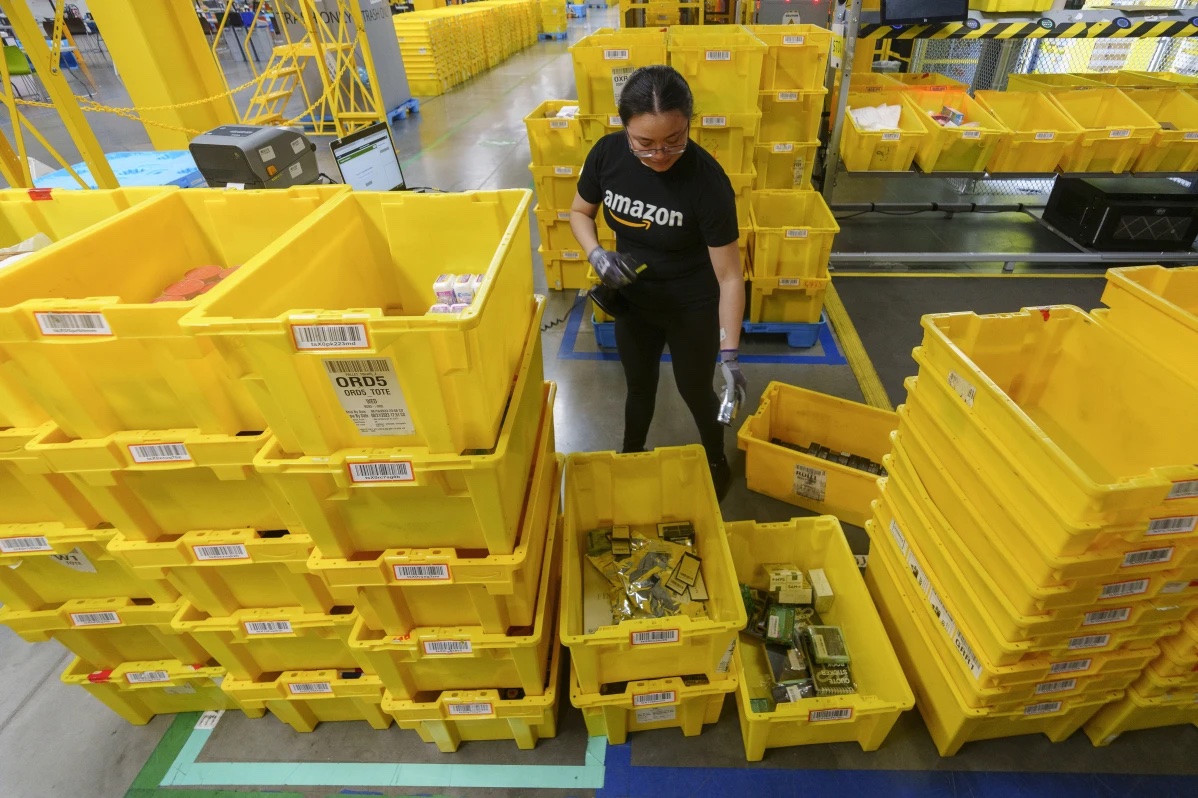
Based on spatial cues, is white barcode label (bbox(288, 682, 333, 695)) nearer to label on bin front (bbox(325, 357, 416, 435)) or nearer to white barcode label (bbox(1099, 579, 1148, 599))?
label on bin front (bbox(325, 357, 416, 435))

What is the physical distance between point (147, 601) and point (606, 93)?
3734mm

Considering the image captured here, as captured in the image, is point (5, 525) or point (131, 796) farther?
point (131, 796)

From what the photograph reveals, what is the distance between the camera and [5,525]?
1722 mm

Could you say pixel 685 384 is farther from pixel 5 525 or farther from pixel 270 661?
pixel 5 525

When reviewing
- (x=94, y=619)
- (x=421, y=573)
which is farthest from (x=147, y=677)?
(x=421, y=573)

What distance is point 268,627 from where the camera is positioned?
1.90 metres

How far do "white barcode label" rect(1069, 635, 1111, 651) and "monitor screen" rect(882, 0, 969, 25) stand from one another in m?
4.99

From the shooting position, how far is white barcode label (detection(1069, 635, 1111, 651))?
172 centimetres

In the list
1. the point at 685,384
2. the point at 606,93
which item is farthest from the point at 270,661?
the point at 606,93

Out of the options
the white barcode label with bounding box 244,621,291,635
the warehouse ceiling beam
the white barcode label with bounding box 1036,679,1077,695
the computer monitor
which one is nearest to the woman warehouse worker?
the white barcode label with bounding box 1036,679,1077,695

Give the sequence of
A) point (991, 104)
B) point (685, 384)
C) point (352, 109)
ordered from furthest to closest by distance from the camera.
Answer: point (352, 109), point (991, 104), point (685, 384)

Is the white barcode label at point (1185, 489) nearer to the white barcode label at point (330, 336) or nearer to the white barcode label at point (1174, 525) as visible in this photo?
the white barcode label at point (1174, 525)

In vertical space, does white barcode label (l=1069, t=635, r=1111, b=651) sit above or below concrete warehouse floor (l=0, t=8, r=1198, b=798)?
above

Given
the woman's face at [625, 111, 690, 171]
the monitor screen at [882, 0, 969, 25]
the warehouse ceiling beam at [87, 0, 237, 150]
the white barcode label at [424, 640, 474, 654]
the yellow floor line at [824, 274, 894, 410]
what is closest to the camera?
the white barcode label at [424, 640, 474, 654]
